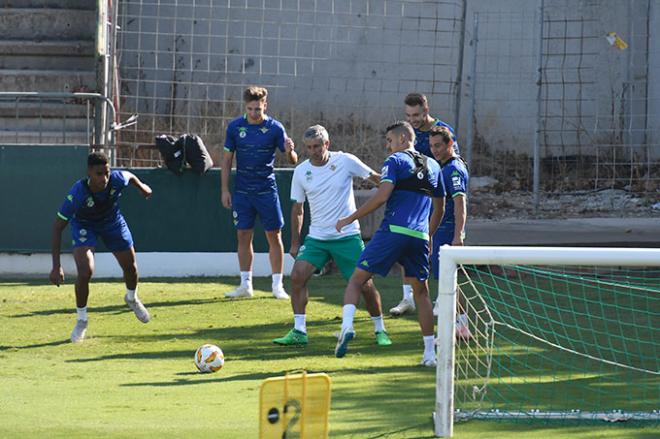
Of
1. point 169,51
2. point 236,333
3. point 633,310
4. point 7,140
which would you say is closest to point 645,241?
point 633,310

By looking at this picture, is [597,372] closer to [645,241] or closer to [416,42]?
[645,241]

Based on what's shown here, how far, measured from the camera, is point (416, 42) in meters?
19.1

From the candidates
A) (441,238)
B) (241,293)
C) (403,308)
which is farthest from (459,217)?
(241,293)

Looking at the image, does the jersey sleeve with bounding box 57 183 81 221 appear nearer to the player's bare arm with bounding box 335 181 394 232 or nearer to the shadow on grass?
the shadow on grass

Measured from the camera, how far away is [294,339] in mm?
10727

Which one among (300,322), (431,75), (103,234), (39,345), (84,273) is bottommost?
(39,345)

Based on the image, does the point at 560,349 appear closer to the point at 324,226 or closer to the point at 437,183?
the point at 437,183

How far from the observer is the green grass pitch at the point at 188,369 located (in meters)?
7.52

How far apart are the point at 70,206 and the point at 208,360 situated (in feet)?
8.40

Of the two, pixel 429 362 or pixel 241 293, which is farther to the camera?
pixel 241 293

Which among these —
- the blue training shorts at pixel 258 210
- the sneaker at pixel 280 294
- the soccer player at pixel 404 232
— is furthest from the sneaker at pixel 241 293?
the soccer player at pixel 404 232

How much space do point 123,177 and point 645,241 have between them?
23.1ft

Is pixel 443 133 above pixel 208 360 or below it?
above

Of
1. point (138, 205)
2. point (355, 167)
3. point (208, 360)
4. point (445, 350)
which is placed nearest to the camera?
point (445, 350)
